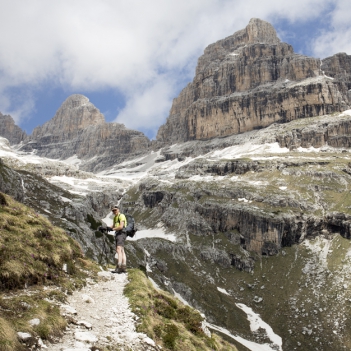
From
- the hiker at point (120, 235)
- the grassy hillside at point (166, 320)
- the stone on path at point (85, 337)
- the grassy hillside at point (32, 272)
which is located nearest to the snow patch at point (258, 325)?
the hiker at point (120, 235)

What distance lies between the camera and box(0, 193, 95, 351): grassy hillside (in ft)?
31.3

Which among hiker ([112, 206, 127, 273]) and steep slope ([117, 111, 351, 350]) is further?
steep slope ([117, 111, 351, 350])

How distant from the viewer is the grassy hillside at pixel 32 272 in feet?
31.3

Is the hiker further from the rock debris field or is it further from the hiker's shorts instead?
the rock debris field

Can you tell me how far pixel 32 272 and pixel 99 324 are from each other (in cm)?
402

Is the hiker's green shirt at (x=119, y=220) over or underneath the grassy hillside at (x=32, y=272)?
over

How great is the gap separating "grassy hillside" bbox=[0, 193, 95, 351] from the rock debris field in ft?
1.59

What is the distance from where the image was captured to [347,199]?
16650cm

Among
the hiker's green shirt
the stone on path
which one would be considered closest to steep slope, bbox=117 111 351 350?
the hiker's green shirt

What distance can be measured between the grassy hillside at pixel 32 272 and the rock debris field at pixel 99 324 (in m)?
0.48

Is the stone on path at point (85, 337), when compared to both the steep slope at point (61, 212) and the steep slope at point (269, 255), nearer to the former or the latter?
the steep slope at point (61, 212)

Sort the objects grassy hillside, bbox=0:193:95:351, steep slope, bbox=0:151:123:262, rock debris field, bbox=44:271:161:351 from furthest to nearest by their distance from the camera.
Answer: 1. steep slope, bbox=0:151:123:262
2. rock debris field, bbox=44:271:161:351
3. grassy hillside, bbox=0:193:95:351

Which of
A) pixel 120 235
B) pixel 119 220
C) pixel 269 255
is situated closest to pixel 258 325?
pixel 269 255

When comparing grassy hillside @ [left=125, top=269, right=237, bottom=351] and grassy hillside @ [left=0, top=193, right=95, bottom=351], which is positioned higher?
grassy hillside @ [left=0, top=193, right=95, bottom=351]
